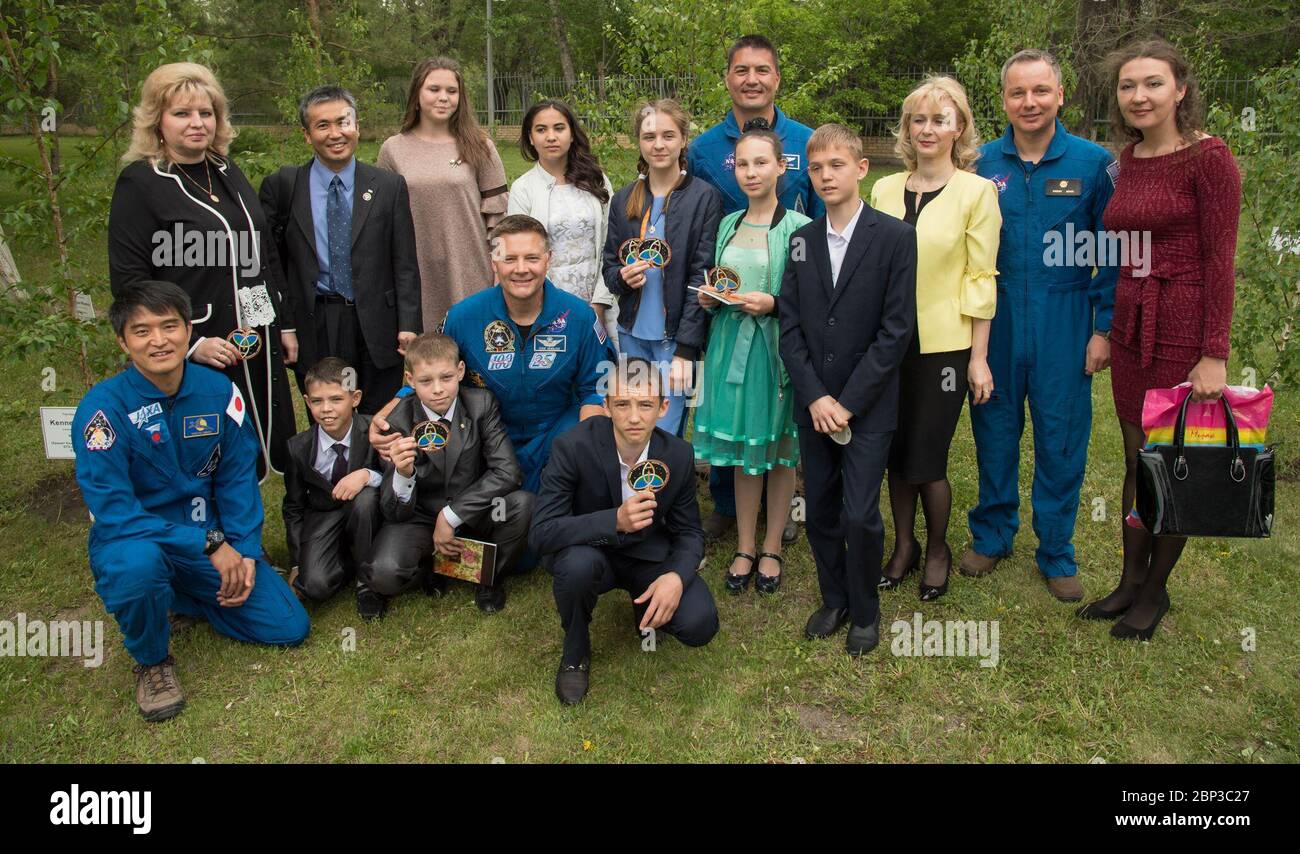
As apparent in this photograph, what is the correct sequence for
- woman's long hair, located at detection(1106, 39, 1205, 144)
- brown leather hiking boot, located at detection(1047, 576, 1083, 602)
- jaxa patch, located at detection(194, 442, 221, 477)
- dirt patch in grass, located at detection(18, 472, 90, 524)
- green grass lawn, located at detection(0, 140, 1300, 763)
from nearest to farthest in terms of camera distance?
green grass lawn, located at detection(0, 140, 1300, 763)
woman's long hair, located at detection(1106, 39, 1205, 144)
jaxa patch, located at detection(194, 442, 221, 477)
brown leather hiking boot, located at detection(1047, 576, 1083, 602)
dirt patch in grass, located at detection(18, 472, 90, 524)

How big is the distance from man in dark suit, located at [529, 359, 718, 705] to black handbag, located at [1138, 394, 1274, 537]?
191 cm

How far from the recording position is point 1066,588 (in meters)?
4.61

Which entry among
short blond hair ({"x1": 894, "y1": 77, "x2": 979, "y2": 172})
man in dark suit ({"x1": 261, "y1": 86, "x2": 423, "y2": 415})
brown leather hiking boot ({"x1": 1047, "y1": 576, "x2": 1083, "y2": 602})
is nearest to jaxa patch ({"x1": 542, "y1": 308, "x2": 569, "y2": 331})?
man in dark suit ({"x1": 261, "y1": 86, "x2": 423, "y2": 415})

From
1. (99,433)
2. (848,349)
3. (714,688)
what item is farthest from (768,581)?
(99,433)

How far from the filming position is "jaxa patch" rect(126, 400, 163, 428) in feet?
12.9

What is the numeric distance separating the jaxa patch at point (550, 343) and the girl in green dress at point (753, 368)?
749mm

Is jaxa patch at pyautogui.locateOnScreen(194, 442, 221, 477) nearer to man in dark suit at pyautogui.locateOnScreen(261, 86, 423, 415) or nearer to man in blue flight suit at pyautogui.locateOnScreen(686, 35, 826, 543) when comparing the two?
man in dark suit at pyautogui.locateOnScreen(261, 86, 423, 415)

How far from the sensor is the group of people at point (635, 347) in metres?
3.90

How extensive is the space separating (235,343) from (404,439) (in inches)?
39.3

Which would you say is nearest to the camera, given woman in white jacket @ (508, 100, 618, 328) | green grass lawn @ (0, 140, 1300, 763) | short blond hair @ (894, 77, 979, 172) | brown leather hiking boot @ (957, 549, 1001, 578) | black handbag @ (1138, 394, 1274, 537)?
green grass lawn @ (0, 140, 1300, 763)

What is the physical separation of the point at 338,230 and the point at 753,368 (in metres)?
2.33

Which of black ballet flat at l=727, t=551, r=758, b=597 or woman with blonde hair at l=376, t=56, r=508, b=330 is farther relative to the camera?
woman with blonde hair at l=376, t=56, r=508, b=330
